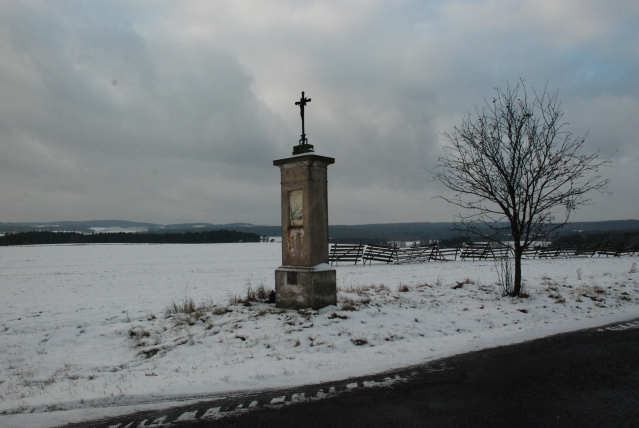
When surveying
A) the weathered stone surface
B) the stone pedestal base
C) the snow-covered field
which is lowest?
the snow-covered field

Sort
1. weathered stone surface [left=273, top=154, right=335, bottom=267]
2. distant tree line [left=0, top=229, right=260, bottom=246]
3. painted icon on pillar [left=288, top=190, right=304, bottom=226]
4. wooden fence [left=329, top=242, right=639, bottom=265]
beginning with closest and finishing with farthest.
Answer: weathered stone surface [left=273, top=154, right=335, bottom=267]
painted icon on pillar [left=288, top=190, right=304, bottom=226]
wooden fence [left=329, top=242, right=639, bottom=265]
distant tree line [left=0, top=229, right=260, bottom=246]

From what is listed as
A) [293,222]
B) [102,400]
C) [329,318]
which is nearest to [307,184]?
[293,222]

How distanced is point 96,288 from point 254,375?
12.1 meters

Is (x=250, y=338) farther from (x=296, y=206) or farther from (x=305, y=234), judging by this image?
(x=296, y=206)

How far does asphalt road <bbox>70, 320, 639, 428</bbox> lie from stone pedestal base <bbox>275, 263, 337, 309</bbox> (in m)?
3.05

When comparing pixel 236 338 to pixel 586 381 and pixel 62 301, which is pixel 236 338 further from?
pixel 62 301

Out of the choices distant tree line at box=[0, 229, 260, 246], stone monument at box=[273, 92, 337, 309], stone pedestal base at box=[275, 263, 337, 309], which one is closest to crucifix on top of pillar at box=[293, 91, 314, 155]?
stone monument at box=[273, 92, 337, 309]

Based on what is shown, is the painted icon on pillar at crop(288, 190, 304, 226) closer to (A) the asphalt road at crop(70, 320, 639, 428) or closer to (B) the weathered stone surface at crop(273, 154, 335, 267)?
(B) the weathered stone surface at crop(273, 154, 335, 267)

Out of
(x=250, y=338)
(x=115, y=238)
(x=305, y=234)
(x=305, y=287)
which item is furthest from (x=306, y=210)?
(x=115, y=238)

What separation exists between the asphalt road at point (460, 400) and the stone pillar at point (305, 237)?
312cm

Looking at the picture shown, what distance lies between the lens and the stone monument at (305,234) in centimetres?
789

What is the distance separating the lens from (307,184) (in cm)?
796

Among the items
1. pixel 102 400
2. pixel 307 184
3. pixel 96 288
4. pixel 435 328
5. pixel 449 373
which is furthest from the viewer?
pixel 96 288

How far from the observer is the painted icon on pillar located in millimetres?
8094
